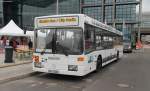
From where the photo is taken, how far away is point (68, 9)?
2618 inches

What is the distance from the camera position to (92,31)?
11.4 metres

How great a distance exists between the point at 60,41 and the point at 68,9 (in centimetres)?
5699

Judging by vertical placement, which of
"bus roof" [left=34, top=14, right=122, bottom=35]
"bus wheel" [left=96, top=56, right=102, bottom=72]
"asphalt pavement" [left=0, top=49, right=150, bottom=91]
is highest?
"bus roof" [left=34, top=14, right=122, bottom=35]

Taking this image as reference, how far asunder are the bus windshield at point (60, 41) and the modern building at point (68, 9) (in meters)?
49.7

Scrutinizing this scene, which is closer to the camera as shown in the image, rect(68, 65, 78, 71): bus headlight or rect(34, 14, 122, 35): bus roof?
rect(68, 65, 78, 71): bus headlight

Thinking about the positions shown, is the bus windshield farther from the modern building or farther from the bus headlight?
the modern building

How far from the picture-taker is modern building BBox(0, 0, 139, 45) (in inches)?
2511

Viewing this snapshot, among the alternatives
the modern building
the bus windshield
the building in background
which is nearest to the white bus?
the bus windshield

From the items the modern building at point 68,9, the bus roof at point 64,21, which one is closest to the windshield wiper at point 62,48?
the bus roof at point 64,21

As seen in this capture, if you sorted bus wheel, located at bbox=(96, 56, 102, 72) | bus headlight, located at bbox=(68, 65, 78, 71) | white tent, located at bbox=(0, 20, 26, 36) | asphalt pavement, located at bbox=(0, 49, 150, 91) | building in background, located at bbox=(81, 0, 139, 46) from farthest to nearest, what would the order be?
building in background, located at bbox=(81, 0, 139, 46) → white tent, located at bbox=(0, 20, 26, 36) → bus wheel, located at bbox=(96, 56, 102, 72) → bus headlight, located at bbox=(68, 65, 78, 71) → asphalt pavement, located at bbox=(0, 49, 150, 91)

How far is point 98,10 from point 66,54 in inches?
2624

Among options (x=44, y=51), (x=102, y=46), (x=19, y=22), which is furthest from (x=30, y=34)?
(x=19, y=22)

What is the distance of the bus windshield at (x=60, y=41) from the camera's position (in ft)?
33.1

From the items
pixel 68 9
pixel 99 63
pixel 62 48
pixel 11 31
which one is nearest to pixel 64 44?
pixel 62 48
